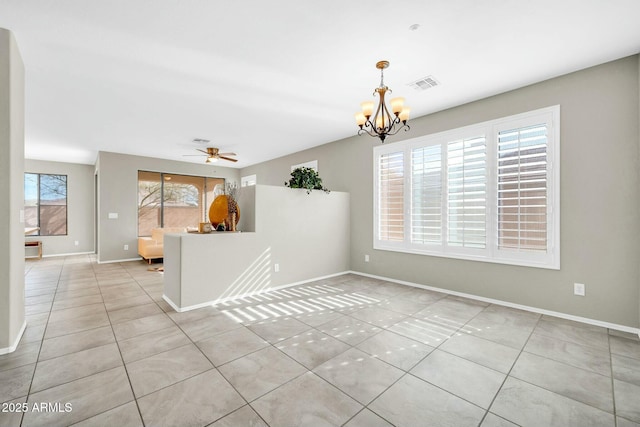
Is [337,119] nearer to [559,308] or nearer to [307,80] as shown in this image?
[307,80]

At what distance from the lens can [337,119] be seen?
4.64 m

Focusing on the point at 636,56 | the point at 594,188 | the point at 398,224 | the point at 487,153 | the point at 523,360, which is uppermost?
the point at 636,56

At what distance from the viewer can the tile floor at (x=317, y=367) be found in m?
1.67

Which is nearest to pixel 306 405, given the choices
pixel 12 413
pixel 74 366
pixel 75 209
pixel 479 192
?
pixel 12 413

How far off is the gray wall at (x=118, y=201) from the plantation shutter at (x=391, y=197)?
614cm

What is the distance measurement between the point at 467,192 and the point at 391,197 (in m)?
1.24

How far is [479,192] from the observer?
3.76 metres

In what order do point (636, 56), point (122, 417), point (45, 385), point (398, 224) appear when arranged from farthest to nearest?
point (398, 224) < point (636, 56) < point (45, 385) < point (122, 417)

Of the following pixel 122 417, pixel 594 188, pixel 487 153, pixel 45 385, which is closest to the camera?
pixel 122 417

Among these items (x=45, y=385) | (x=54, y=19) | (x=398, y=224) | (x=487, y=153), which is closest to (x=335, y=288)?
(x=398, y=224)

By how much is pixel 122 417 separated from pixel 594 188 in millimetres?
4516

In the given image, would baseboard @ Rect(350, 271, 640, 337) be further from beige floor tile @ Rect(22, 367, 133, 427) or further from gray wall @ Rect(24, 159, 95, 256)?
gray wall @ Rect(24, 159, 95, 256)

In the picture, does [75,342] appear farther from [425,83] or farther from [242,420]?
[425,83]

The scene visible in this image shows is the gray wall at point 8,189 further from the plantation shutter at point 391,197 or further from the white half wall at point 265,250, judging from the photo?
the plantation shutter at point 391,197
